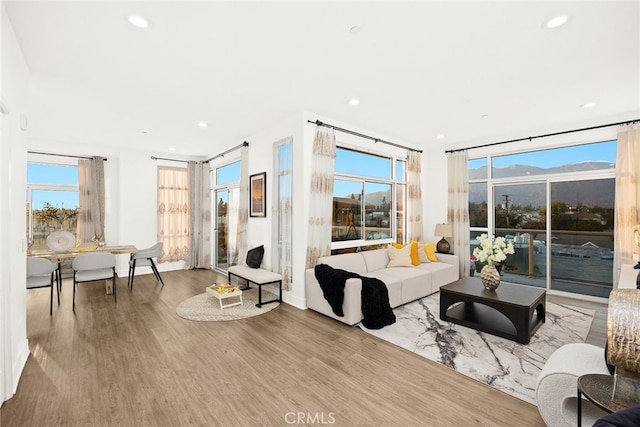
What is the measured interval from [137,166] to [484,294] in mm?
6969

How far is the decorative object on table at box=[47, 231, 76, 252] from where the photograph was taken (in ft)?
14.9

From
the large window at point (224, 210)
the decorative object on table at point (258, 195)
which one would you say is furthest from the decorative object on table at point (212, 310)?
the large window at point (224, 210)

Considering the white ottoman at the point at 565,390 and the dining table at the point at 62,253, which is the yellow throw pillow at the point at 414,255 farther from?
the dining table at the point at 62,253

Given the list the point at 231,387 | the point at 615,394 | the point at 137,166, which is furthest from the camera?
the point at 137,166

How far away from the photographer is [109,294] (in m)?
4.90

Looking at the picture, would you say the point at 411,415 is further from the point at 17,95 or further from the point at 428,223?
the point at 428,223

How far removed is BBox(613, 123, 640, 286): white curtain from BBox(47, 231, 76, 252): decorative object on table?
8.38 meters

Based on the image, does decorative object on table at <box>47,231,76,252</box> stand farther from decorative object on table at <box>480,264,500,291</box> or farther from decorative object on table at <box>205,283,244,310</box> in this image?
decorative object on table at <box>480,264,500,291</box>

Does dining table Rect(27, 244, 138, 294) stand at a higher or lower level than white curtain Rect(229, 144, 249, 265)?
lower

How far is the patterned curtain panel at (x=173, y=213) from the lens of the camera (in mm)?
6703

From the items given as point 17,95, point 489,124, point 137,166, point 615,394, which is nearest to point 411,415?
point 615,394

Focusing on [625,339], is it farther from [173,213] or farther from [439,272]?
[173,213]

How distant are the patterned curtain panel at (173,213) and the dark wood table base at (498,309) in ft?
19.3

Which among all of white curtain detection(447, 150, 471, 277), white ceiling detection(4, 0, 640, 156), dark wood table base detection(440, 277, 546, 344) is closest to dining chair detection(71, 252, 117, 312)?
white ceiling detection(4, 0, 640, 156)
